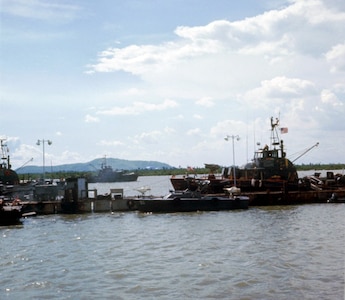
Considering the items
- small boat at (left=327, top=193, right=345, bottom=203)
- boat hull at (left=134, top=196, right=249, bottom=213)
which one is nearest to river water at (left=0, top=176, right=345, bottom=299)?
boat hull at (left=134, top=196, right=249, bottom=213)

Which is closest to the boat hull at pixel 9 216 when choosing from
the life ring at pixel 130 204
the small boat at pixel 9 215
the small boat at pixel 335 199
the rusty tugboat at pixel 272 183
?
Answer: the small boat at pixel 9 215

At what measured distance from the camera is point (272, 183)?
191 feet

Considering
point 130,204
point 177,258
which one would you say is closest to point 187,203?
point 130,204

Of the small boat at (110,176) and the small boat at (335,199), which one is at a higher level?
the small boat at (110,176)

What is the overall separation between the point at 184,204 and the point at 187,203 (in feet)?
1.04

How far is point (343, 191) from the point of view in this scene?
56594 mm

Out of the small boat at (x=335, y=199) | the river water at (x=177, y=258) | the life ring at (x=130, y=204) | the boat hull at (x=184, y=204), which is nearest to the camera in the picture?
the river water at (x=177, y=258)

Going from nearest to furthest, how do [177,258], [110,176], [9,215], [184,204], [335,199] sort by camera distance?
[177,258] < [9,215] < [184,204] < [335,199] < [110,176]

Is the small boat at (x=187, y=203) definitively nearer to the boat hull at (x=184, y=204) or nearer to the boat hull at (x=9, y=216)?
the boat hull at (x=184, y=204)

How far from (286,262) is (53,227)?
882 inches

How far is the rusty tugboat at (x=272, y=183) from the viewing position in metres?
55.2

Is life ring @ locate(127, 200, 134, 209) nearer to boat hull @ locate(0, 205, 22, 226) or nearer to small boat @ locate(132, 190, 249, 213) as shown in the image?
small boat @ locate(132, 190, 249, 213)

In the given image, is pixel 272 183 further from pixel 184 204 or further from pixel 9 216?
pixel 9 216

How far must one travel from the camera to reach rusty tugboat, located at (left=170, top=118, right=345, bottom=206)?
55.2 metres
